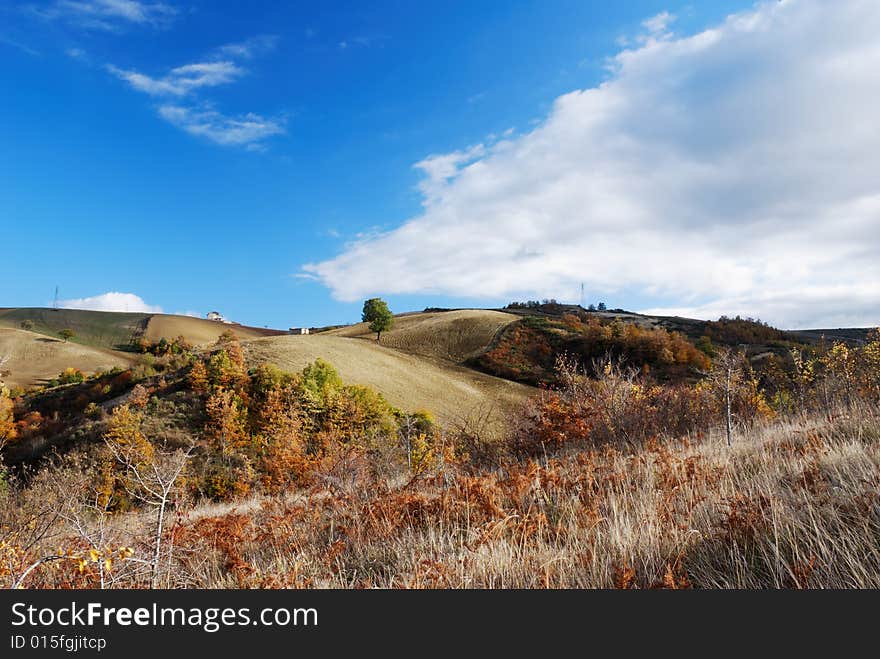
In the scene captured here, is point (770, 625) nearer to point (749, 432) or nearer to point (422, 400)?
point (749, 432)

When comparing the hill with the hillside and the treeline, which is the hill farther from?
the treeline

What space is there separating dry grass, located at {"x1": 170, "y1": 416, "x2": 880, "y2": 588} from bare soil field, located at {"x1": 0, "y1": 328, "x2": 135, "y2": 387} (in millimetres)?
86461

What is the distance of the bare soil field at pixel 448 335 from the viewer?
80062 millimetres

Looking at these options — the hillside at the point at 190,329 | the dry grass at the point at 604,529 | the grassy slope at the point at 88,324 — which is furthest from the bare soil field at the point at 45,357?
the dry grass at the point at 604,529

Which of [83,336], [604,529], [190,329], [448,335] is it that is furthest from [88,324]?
[604,529]

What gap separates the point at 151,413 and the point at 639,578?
39.6 m

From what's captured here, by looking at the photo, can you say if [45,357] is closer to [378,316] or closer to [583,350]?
[378,316]

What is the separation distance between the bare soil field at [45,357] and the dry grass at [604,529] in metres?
86.5

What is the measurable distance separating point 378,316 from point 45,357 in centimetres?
5698

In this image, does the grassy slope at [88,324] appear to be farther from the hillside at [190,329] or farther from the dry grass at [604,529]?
the dry grass at [604,529]

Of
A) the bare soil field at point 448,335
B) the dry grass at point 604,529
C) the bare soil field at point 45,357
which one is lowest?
the dry grass at point 604,529

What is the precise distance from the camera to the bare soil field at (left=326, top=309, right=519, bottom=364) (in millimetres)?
80062

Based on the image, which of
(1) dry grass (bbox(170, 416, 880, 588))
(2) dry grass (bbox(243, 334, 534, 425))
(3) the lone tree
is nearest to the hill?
(3) the lone tree

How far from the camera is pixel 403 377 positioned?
57562 millimetres
